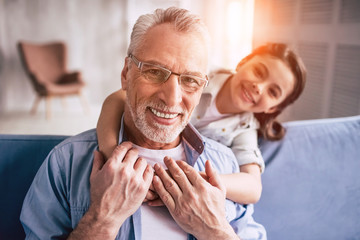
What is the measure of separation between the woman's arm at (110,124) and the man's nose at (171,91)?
9.5 inches

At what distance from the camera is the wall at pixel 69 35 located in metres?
5.62

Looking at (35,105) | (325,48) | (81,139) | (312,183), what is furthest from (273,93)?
(35,105)

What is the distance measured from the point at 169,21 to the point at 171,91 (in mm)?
262

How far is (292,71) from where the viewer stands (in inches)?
55.6

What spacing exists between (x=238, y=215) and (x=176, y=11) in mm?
857

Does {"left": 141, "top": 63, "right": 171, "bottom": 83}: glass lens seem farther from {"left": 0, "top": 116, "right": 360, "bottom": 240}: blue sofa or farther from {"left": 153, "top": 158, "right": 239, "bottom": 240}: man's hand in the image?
{"left": 0, "top": 116, "right": 360, "bottom": 240}: blue sofa

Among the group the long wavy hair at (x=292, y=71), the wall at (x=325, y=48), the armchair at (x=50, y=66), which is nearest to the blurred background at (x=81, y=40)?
the armchair at (x=50, y=66)

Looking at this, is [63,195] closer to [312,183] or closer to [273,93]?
[273,93]

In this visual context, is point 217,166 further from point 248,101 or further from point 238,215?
point 248,101

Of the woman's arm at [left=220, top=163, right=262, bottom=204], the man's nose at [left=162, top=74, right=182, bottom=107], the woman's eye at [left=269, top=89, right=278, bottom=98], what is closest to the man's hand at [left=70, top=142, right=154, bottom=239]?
the man's nose at [left=162, top=74, right=182, bottom=107]

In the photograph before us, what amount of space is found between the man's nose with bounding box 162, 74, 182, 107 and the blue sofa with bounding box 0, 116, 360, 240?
67 centimetres

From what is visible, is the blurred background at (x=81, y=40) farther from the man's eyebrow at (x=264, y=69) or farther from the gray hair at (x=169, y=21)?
→ the gray hair at (x=169, y=21)

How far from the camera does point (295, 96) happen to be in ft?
4.88

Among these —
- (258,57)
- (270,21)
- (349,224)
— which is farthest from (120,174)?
(270,21)
